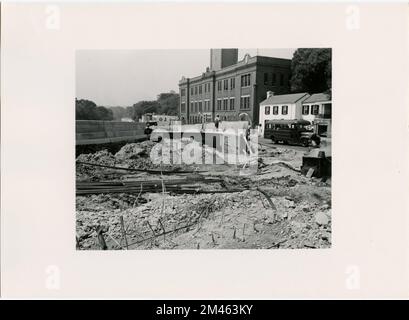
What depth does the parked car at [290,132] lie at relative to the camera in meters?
2.87

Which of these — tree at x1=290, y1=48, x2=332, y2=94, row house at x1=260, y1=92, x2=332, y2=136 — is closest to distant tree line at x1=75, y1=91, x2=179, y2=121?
row house at x1=260, y1=92, x2=332, y2=136

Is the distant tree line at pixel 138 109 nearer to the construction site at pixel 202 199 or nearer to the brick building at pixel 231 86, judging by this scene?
the brick building at pixel 231 86

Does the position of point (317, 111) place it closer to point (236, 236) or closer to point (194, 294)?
point (236, 236)

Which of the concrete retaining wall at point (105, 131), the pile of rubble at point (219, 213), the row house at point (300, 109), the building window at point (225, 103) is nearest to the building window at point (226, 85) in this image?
the building window at point (225, 103)

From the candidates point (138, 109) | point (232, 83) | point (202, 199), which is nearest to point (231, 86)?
point (232, 83)

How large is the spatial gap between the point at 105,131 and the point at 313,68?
6.06 ft

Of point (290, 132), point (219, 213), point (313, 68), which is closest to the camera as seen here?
point (313, 68)

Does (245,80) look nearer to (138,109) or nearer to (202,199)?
(138,109)

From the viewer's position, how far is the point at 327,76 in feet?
9.13

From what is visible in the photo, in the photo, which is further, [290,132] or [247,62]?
[290,132]

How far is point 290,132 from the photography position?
2982mm
